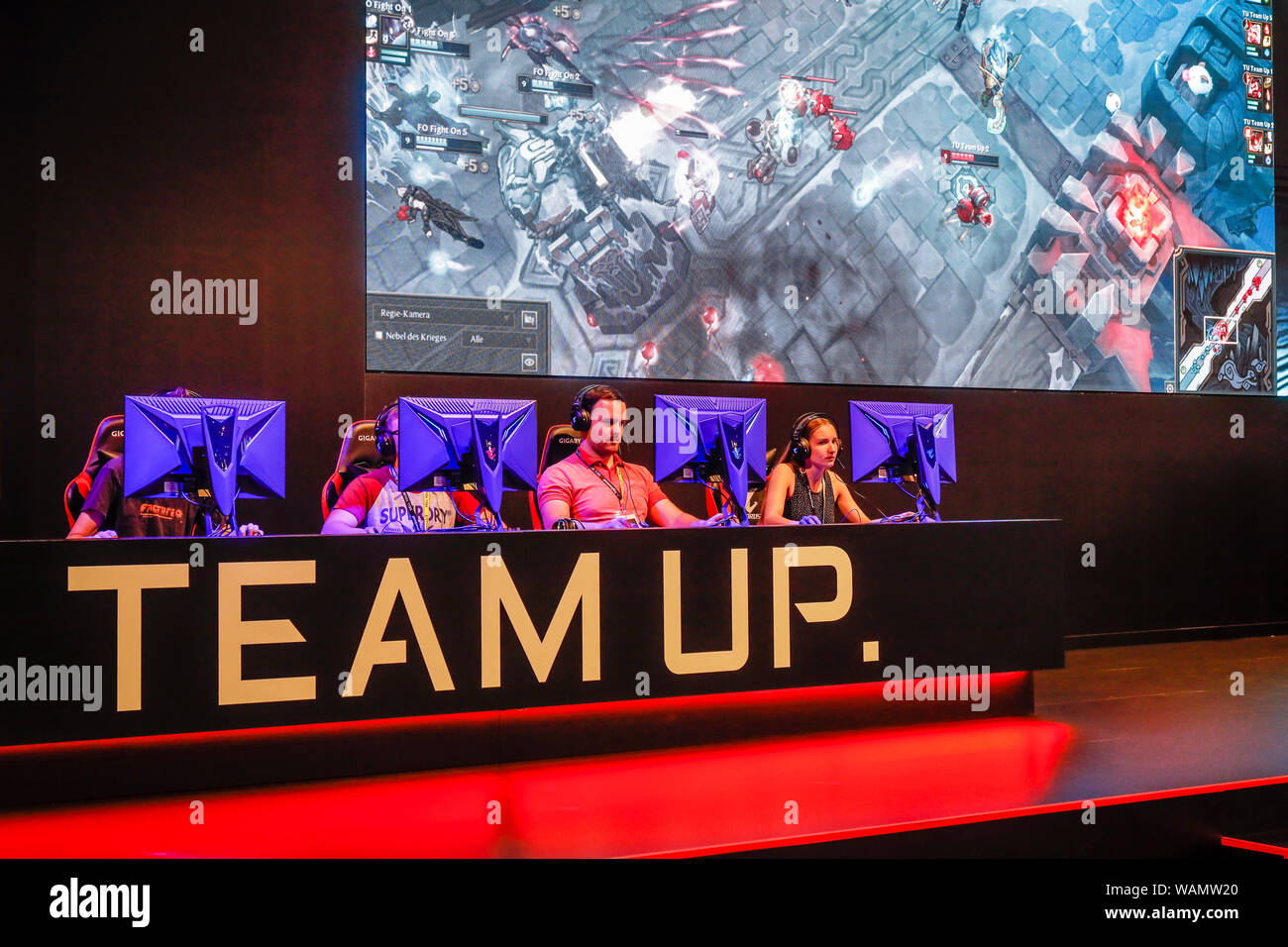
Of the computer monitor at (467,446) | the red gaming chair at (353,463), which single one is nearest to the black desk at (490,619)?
the computer monitor at (467,446)

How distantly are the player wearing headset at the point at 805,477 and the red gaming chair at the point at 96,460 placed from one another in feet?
7.95

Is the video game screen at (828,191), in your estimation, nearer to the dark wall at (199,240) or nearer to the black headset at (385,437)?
the dark wall at (199,240)

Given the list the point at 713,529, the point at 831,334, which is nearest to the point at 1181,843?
the point at 713,529

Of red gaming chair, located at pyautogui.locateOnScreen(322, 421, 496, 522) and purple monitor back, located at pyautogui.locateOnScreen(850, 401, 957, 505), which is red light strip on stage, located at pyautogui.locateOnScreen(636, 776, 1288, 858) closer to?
purple monitor back, located at pyautogui.locateOnScreen(850, 401, 957, 505)

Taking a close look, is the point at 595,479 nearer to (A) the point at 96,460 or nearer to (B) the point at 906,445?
(B) the point at 906,445

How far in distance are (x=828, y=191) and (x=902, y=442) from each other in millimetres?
2056

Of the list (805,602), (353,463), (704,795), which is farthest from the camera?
(353,463)

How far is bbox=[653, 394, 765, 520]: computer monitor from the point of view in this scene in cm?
362

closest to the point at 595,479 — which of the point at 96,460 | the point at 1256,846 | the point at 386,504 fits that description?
the point at 386,504

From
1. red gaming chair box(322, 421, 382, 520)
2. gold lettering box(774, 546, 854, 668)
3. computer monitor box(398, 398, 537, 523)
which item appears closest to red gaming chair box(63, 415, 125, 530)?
red gaming chair box(322, 421, 382, 520)

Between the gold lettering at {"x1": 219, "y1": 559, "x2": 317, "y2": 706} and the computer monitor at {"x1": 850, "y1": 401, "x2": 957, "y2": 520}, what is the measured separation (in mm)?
2039

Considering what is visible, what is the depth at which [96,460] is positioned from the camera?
12.7ft
